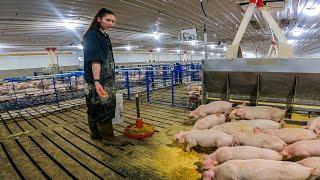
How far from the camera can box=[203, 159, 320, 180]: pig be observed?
226cm

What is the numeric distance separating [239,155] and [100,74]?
242 centimetres

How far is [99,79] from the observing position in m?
3.73

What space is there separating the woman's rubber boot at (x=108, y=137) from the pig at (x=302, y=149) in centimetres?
240

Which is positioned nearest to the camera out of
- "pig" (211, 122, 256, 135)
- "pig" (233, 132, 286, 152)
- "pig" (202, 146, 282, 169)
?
"pig" (202, 146, 282, 169)

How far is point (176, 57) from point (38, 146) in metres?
33.3

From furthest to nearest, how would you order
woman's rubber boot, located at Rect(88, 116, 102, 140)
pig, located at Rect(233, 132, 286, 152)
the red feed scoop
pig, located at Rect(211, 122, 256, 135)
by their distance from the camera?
woman's rubber boot, located at Rect(88, 116, 102, 140) < the red feed scoop < pig, located at Rect(211, 122, 256, 135) < pig, located at Rect(233, 132, 286, 152)

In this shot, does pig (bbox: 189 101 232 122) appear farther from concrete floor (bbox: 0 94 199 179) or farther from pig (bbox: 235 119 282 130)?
pig (bbox: 235 119 282 130)

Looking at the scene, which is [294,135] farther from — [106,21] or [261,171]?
[106,21]

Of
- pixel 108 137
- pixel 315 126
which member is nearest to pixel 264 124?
pixel 315 126

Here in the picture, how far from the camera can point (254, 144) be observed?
3.03m

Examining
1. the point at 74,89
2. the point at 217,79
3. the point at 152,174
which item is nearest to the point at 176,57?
the point at 74,89

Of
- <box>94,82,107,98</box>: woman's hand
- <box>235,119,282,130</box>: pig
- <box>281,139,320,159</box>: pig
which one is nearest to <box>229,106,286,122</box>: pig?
<box>235,119,282,130</box>: pig

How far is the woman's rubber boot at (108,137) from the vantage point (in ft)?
12.8

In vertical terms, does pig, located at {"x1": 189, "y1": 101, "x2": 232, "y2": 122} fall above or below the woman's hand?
below
